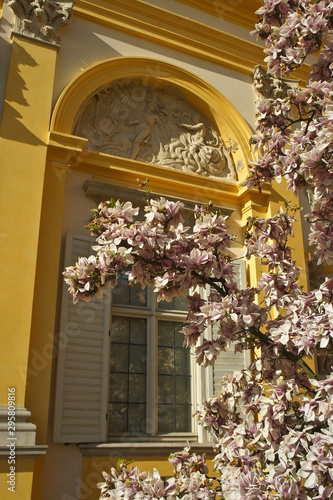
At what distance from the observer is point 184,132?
694cm

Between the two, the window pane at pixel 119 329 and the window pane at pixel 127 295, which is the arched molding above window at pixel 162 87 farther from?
the window pane at pixel 119 329

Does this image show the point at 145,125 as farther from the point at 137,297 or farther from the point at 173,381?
the point at 173,381

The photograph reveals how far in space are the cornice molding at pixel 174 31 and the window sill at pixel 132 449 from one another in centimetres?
500

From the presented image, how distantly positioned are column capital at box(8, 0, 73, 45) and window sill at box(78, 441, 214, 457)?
14.4 ft

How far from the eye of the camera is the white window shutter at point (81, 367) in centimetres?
486

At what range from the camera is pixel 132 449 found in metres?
5.00

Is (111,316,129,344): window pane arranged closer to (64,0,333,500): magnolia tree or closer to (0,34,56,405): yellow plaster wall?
(0,34,56,405): yellow plaster wall

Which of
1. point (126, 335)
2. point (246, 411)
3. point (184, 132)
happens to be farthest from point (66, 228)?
point (246, 411)

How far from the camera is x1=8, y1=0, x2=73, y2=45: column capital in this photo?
576 cm

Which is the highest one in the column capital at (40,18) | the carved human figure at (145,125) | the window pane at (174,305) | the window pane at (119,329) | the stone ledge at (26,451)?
the column capital at (40,18)

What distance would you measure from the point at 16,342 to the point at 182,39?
4.72 m

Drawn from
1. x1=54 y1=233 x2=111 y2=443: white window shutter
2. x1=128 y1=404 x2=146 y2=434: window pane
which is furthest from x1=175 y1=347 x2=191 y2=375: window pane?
x1=54 y1=233 x2=111 y2=443: white window shutter

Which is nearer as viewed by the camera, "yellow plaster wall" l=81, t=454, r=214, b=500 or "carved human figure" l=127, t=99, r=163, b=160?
"yellow plaster wall" l=81, t=454, r=214, b=500

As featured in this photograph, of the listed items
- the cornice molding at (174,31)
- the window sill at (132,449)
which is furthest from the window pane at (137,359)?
the cornice molding at (174,31)
